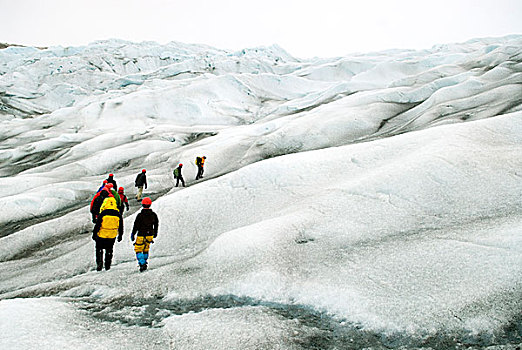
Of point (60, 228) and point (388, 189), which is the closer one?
point (388, 189)

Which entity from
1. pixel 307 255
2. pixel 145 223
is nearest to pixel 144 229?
pixel 145 223

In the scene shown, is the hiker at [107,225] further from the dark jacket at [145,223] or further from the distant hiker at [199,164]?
the distant hiker at [199,164]

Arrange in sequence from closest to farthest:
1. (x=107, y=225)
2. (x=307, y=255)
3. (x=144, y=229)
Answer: (x=307, y=255)
(x=144, y=229)
(x=107, y=225)

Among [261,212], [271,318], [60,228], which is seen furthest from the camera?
[60,228]

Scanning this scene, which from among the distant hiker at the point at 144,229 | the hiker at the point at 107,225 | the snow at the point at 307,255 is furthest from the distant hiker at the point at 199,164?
the distant hiker at the point at 144,229

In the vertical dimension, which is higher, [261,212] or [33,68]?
[33,68]

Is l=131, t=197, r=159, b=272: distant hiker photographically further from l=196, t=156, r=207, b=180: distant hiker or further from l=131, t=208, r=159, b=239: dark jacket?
l=196, t=156, r=207, b=180: distant hiker

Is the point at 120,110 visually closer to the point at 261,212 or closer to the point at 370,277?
the point at 261,212

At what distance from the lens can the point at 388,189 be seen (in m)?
10.3

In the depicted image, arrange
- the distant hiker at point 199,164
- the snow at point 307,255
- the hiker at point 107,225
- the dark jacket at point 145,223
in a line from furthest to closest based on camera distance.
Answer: the distant hiker at point 199,164
the hiker at point 107,225
the dark jacket at point 145,223
the snow at point 307,255

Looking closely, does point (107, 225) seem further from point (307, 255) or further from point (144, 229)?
point (307, 255)

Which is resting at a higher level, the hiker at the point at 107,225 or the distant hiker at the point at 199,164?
the hiker at the point at 107,225

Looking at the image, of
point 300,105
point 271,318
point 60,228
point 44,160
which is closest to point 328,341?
point 271,318

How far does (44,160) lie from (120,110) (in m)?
22.3
